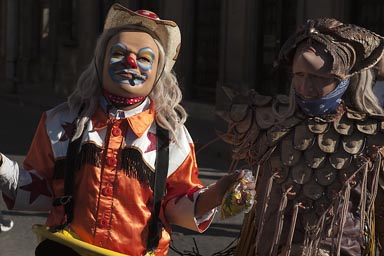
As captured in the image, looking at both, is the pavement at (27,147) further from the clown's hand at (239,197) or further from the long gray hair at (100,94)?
the clown's hand at (239,197)

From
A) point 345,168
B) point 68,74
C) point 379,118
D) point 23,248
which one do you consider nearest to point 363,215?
point 345,168

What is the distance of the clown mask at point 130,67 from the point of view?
3143 mm

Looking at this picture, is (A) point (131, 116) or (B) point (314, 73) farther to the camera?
(B) point (314, 73)

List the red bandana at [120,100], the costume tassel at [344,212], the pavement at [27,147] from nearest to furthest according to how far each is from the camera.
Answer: the red bandana at [120,100], the costume tassel at [344,212], the pavement at [27,147]

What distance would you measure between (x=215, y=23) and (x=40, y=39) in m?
9.71

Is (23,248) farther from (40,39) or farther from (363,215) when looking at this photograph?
(40,39)

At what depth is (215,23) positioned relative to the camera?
50.7 feet

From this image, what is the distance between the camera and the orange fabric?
3061 millimetres

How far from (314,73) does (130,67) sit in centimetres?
77

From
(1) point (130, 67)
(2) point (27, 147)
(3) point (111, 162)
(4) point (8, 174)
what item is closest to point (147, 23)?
(1) point (130, 67)

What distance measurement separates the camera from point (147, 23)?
3.20 m

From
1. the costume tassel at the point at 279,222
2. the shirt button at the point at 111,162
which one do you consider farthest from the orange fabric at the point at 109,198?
the costume tassel at the point at 279,222

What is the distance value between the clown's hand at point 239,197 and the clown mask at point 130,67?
0.56m

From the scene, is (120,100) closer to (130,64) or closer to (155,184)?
(130,64)
